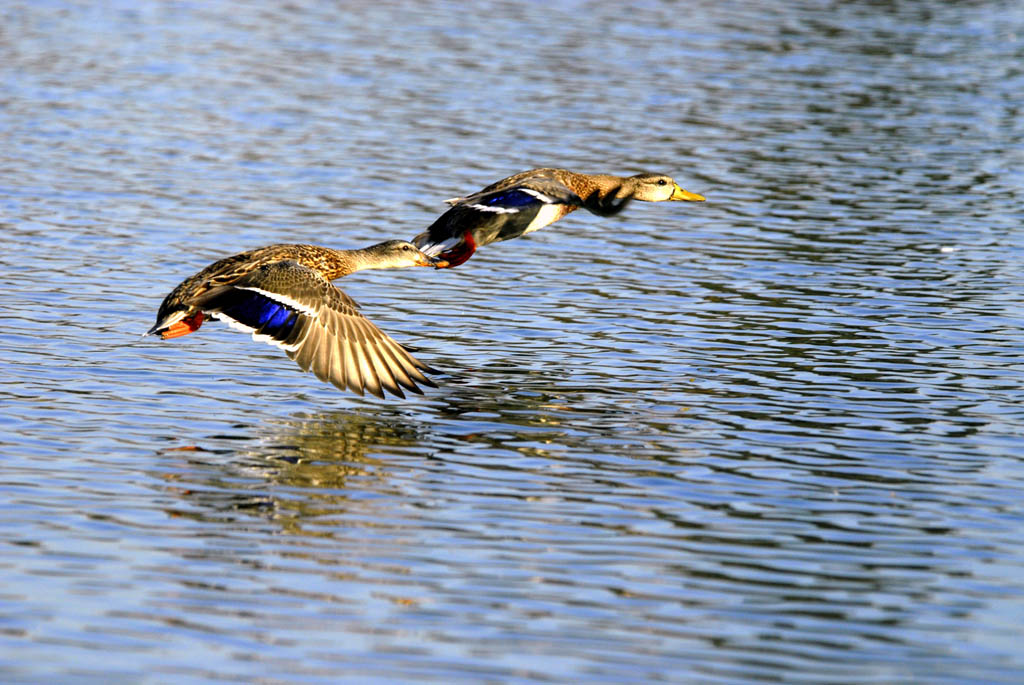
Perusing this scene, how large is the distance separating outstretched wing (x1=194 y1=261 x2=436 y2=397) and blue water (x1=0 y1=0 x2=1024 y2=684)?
0.38 meters

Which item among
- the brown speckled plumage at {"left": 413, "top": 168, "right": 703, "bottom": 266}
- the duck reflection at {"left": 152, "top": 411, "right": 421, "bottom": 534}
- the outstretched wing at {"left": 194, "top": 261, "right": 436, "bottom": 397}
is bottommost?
the duck reflection at {"left": 152, "top": 411, "right": 421, "bottom": 534}

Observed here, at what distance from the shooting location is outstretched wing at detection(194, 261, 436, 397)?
36.1 ft

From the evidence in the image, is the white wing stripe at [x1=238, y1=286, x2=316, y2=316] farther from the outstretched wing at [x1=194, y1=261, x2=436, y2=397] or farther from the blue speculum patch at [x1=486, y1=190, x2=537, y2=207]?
the blue speculum patch at [x1=486, y1=190, x2=537, y2=207]

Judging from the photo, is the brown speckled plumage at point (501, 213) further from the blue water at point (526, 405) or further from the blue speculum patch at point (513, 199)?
the blue water at point (526, 405)

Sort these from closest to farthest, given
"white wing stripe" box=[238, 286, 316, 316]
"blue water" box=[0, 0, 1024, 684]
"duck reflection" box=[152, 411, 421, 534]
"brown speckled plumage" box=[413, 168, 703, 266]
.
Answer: "blue water" box=[0, 0, 1024, 684] → "duck reflection" box=[152, 411, 421, 534] → "white wing stripe" box=[238, 286, 316, 316] → "brown speckled plumage" box=[413, 168, 703, 266]

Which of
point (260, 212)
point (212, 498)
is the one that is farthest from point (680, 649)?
point (260, 212)

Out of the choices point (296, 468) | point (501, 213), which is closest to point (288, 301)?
point (296, 468)

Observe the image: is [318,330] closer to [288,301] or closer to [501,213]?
[288,301]

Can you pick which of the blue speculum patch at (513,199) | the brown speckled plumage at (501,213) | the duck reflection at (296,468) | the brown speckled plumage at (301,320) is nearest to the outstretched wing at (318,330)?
the brown speckled plumage at (301,320)

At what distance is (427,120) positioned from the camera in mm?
24719

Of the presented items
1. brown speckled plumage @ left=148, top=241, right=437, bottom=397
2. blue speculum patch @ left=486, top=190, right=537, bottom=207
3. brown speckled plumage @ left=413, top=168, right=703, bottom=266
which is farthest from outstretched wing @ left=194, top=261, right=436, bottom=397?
blue speculum patch @ left=486, top=190, right=537, bottom=207

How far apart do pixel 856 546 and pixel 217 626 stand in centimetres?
355

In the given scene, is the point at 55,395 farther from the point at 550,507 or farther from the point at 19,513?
the point at 550,507

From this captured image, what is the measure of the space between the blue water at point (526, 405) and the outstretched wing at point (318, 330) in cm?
38
